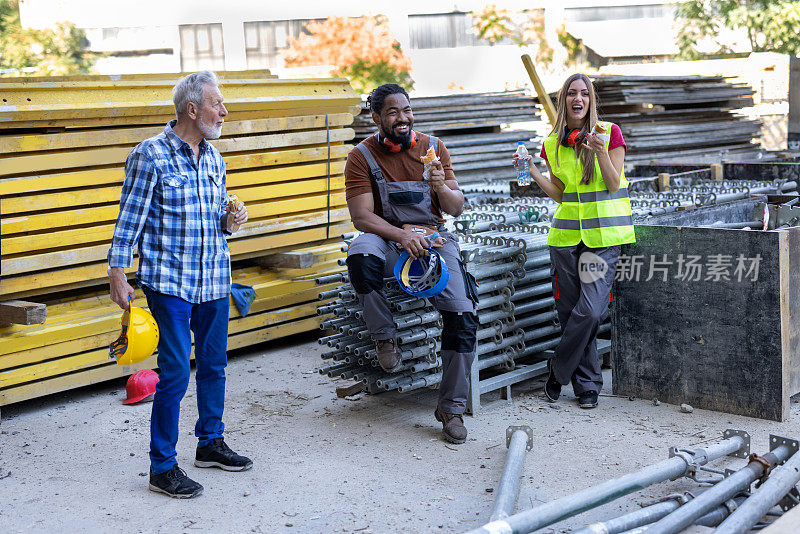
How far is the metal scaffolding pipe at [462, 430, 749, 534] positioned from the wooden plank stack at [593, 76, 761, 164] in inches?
294

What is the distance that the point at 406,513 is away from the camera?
4270 millimetres

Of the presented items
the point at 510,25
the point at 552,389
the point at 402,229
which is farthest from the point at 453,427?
the point at 510,25

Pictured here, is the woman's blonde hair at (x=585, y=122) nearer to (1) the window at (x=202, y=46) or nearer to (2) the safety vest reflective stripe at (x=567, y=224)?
(2) the safety vest reflective stripe at (x=567, y=224)

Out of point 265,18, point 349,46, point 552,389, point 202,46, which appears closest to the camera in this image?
point 552,389

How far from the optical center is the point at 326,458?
16.6 feet

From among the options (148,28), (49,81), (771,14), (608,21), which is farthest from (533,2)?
(49,81)

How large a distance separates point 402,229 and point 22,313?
8.02ft

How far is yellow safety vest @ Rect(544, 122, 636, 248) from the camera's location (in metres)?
5.58

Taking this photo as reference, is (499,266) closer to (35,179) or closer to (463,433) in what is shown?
(463,433)

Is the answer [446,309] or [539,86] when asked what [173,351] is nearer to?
[446,309]

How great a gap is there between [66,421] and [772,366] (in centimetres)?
432

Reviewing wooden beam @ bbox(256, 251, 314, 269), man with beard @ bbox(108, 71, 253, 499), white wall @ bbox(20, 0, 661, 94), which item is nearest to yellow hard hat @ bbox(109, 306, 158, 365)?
man with beard @ bbox(108, 71, 253, 499)

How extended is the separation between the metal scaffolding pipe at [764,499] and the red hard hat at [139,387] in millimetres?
3937

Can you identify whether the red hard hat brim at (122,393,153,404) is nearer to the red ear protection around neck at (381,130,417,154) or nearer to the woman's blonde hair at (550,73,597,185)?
the red ear protection around neck at (381,130,417,154)
